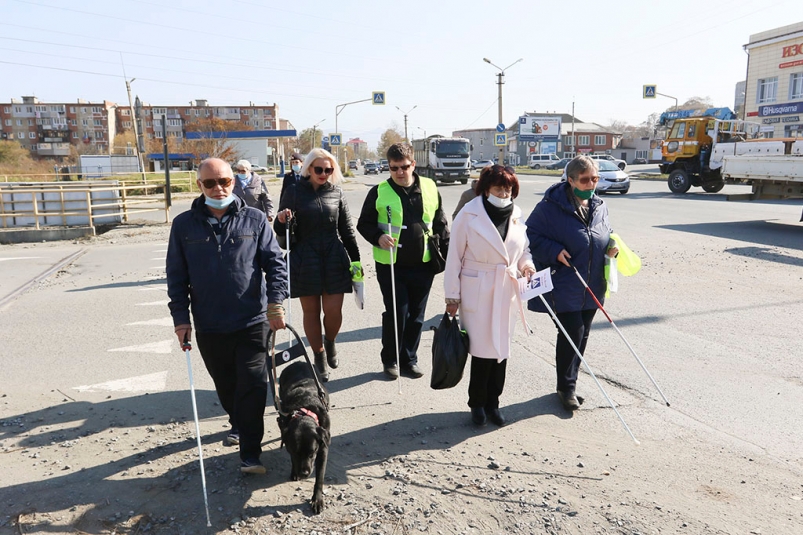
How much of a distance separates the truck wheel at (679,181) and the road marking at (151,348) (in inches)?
943

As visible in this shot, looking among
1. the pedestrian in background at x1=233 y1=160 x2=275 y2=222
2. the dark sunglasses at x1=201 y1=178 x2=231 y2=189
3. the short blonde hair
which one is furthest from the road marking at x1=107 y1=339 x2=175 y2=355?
the dark sunglasses at x1=201 y1=178 x2=231 y2=189

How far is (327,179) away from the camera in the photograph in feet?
16.7

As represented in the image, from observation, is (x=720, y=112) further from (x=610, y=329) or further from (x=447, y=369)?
(x=447, y=369)

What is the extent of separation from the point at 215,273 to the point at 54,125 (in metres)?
139

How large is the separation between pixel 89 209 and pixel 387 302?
598 inches

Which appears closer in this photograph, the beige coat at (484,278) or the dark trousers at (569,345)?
the beige coat at (484,278)

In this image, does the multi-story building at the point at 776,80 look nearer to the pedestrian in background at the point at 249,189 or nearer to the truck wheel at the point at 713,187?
the truck wheel at the point at 713,187

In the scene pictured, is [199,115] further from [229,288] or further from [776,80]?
[229,288]

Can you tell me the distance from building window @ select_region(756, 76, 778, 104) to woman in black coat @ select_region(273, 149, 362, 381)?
42.4 m

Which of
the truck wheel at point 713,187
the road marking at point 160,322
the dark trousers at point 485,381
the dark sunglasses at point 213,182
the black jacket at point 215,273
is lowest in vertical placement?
the road marking at point 160,322

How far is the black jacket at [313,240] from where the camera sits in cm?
505

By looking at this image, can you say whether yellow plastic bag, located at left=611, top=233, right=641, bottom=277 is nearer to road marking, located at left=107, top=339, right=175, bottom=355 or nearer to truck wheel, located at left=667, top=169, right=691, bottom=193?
road marking, located at left=107, top=339, right=175, bottom=355

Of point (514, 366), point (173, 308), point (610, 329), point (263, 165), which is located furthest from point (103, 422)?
point (263, 165)

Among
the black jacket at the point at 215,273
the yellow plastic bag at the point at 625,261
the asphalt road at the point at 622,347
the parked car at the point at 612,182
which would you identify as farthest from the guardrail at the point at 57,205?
the parked car at the point at 612,182
